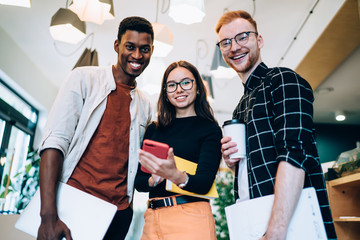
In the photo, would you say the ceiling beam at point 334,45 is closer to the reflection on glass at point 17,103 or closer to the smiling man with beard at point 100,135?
the smiling man with beard at point 100,135

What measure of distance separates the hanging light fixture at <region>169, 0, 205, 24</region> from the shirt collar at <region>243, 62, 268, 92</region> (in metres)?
1.32

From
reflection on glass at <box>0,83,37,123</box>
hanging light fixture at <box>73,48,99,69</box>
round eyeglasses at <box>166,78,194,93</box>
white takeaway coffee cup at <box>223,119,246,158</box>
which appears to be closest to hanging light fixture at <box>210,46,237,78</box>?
hanging light fixture at <box>73,48,99,69</box>

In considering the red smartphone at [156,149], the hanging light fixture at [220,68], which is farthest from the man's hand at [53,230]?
the hanging light fixture at [220,68]

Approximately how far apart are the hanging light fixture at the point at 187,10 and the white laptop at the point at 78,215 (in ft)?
5.70

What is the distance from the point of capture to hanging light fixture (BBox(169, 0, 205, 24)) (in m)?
2.39

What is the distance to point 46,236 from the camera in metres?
1.08

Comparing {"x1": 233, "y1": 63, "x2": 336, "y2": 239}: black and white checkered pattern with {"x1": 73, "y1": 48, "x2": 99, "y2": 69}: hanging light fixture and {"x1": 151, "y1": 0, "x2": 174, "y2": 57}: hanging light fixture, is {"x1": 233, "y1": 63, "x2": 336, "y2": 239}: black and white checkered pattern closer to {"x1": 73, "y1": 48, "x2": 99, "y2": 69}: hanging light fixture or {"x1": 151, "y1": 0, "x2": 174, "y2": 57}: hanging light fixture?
{"x1": 151, "y1": 0, "x2": 174, "y2": 57}: hanging light fixture

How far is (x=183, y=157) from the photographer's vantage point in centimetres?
132

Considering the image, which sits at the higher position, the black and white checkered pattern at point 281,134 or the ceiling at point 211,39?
the ceiling at point 211,39

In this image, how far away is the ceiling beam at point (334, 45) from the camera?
2.98 m

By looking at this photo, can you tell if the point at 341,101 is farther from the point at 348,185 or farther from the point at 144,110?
the point at 144,110

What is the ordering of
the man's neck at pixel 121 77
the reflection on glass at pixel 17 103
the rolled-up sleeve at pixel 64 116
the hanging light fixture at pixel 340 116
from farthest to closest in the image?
the hanging light fixture at pixel 340 116 < the reflection on glass at pixel 17 103 < the man's neck at pixel 121 77 < the rolled-up sleeve at pixel 64 116

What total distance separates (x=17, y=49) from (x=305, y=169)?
4.90 meters

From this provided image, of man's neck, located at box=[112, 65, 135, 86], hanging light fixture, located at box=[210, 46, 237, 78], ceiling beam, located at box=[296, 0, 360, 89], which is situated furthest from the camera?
hanging light fixture, located at box=[210, 46, 237, 78]
